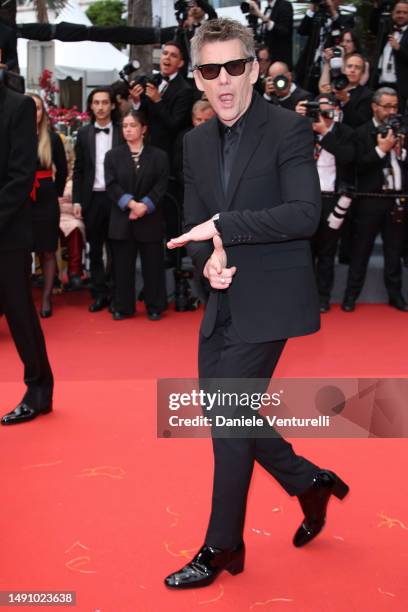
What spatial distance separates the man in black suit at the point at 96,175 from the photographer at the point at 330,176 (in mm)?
1691

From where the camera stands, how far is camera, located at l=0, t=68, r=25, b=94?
396 centimetres

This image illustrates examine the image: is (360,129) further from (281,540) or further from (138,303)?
(281,540)

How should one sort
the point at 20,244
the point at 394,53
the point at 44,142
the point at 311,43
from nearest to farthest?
the point at 20,244
the point at 44,142
the point at 394,53
the point at 311,43

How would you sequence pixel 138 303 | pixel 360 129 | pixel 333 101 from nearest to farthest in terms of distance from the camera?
pixel 333 101 < pixel 360 129 < pixel 138 303

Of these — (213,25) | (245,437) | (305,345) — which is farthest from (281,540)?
(305,345)

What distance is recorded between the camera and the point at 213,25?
2557 mm

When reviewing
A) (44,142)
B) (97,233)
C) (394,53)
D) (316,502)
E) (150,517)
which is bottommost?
(150,517)

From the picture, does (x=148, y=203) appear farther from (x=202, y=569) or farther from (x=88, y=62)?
(x=88, y=62)

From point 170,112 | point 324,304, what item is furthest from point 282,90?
point 324,304

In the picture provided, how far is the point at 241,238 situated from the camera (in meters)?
2.47

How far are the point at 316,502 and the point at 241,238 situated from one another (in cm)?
106

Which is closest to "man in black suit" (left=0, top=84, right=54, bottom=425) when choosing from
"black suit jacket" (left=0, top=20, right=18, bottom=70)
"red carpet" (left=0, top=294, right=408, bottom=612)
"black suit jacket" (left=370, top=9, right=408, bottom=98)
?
"red carpet" (left=0, top=294, right=408, bottom=612)

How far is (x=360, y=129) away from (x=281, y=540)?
14.9 feet

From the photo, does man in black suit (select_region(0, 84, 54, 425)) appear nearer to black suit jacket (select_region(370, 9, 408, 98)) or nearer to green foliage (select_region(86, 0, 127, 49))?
black suit jacket (select_region(370, 9, 408, 98))
